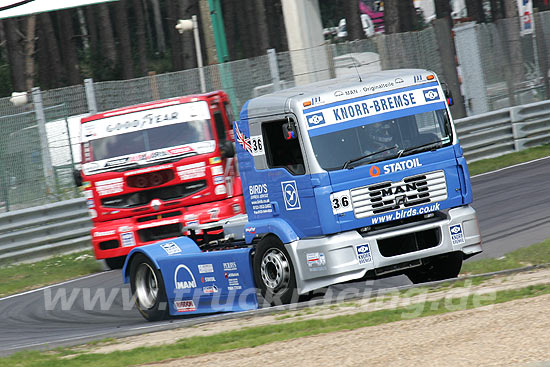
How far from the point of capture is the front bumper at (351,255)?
950 centimetres

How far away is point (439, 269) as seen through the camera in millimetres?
10680

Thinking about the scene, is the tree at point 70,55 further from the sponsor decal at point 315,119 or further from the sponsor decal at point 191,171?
the sponsor decal at point 315,119

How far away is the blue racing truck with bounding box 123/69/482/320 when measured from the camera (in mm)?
9555

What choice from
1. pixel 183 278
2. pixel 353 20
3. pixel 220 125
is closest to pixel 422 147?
pixel 183 278

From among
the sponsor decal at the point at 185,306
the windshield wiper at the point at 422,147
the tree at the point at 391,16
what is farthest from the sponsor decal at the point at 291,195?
the tree at the point at 391,16

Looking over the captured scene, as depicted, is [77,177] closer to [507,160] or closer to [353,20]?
[507,160]

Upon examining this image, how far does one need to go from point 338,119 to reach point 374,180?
0.72 meters

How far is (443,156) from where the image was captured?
990cm

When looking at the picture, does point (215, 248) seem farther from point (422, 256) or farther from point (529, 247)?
point (529, 247)

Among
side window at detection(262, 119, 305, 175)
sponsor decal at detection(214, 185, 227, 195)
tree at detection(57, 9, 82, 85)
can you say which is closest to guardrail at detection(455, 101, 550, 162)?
sponsor decal at detection(214, 185, 227, 195)

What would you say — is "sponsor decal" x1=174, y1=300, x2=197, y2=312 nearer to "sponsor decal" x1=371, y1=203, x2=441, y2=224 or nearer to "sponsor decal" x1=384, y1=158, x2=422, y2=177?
"sponsor decal" x1=371, y1=203, x2=441, y2=224

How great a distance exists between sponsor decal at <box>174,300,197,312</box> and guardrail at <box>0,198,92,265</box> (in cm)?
671

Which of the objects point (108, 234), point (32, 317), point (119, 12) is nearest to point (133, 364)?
point (32, 317)

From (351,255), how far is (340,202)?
531 millimetres
